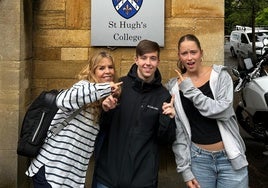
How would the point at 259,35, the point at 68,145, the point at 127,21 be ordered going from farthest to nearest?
the point at 259,35 < the point at 127,21 < the point at 68,145

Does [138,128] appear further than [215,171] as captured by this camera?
No

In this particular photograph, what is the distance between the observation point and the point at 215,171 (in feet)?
10.4

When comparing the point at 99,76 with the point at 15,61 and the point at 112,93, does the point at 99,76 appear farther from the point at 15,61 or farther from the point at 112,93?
the point at 15,61

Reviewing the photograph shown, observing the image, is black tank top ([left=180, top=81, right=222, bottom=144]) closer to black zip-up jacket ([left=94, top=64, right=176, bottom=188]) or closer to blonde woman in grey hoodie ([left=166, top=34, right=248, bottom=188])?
blonde woman in grey hoodie ([left=166, top=34, right=248, bottom=188])

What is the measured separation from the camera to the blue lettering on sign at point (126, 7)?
470cm

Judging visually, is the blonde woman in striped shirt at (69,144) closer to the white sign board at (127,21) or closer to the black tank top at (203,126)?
the black tank top at (203,126)

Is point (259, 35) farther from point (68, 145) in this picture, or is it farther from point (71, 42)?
point (68, 145)

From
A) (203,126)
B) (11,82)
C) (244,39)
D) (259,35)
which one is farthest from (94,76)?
(244,39)

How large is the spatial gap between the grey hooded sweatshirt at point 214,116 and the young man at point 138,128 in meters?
0.17

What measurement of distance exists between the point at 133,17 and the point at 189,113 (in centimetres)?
183

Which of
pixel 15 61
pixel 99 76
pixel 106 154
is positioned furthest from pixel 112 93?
pixel 15 61

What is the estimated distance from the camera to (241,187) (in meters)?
3.18

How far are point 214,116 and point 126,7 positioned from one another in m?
2.07

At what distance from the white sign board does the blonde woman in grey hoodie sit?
5.04 ft
